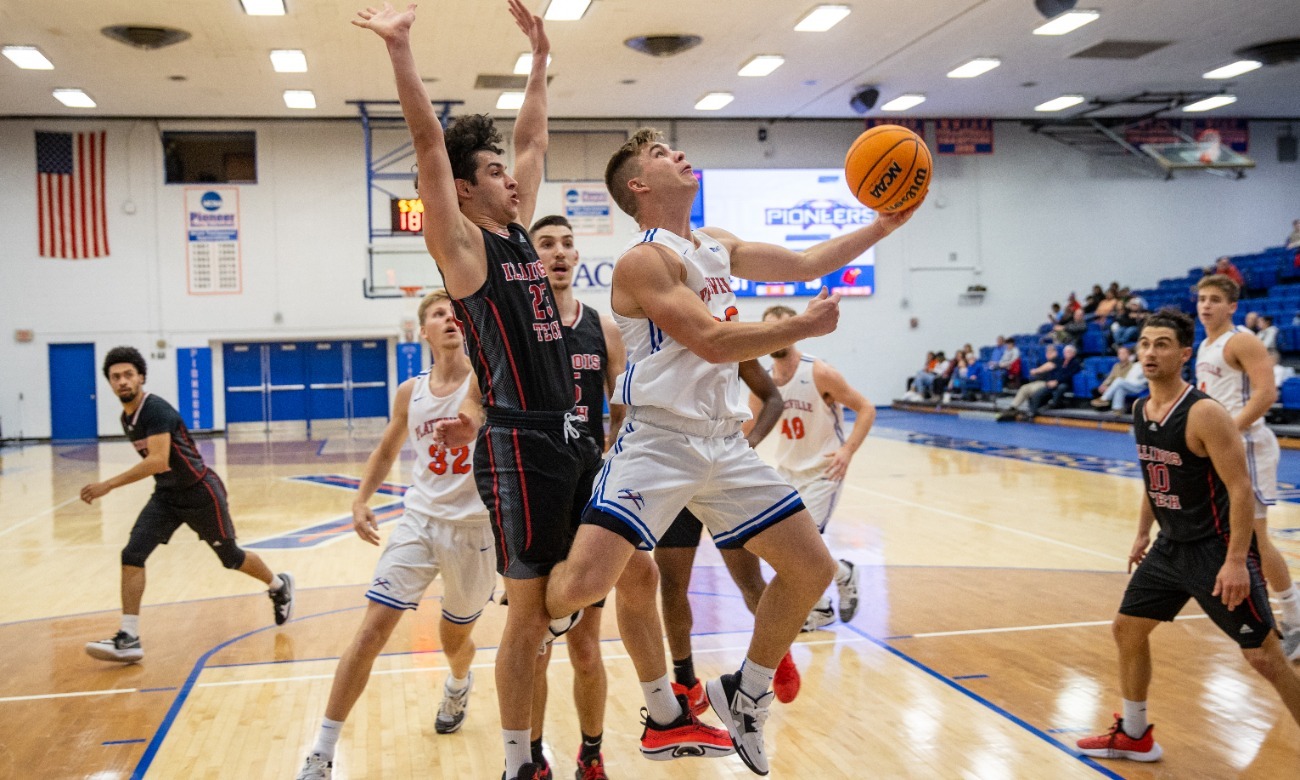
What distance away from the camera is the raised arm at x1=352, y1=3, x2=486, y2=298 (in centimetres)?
311

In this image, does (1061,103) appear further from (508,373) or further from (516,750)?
(516,750)

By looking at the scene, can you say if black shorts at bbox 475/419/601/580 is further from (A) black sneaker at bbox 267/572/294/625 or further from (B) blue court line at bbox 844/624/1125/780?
(A) black sneaker at bbox 267/572/294/625

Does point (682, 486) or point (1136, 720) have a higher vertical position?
point (682, 486)

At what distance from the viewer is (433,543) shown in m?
4.31

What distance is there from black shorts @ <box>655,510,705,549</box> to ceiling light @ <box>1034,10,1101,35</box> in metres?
14.5

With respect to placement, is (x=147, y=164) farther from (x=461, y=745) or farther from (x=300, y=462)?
(x=461, y=745)

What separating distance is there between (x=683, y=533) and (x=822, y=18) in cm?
1341

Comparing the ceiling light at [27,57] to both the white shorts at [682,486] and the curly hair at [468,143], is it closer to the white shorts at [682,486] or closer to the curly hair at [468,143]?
the curly hair at [468,143]

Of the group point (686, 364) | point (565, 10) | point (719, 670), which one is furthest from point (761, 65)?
point (686, 364)

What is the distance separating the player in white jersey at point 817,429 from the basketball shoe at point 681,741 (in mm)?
2568

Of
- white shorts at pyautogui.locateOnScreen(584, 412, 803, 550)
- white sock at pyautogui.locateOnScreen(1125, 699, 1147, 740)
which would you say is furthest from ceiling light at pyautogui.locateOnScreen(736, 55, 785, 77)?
white shorts at pyautogui.locateOnScreen(584, 412, 803, 550)

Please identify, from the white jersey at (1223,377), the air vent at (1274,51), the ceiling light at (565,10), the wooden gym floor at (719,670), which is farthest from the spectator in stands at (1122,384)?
the white jersey at (1223,377)

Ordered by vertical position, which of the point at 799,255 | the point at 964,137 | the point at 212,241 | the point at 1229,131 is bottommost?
the point at 799,255

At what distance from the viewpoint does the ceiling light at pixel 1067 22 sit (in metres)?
16.5
